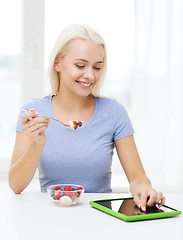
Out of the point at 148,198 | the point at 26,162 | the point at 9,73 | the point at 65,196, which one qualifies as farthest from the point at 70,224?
the point at 9,73

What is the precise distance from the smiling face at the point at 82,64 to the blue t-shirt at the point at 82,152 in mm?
172

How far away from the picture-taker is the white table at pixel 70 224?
3.14 feet

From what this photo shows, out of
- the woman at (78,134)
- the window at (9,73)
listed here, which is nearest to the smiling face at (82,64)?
the woman at (78,134)

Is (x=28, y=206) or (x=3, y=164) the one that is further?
(x=3, y=164)

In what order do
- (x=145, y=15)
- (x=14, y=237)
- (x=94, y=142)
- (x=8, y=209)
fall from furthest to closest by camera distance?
(x=145, y=15), (x=94, y=142), (x=8, y=209), (x=14, y=237)

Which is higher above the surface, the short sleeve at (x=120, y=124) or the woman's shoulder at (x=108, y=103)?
the woman's shoulder at (x=108, y=103)

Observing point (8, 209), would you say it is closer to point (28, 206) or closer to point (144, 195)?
point (28, 206)

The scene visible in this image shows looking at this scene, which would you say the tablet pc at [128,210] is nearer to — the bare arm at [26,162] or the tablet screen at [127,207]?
the tablet screen at [127,207]

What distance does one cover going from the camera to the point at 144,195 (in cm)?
124

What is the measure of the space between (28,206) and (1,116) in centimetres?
132

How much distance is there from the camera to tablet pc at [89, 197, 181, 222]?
1088 mm

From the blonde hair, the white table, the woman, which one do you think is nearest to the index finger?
the woman

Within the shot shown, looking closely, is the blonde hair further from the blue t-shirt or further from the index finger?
the index finger

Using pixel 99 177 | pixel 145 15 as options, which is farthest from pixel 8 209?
pixel 145 15
